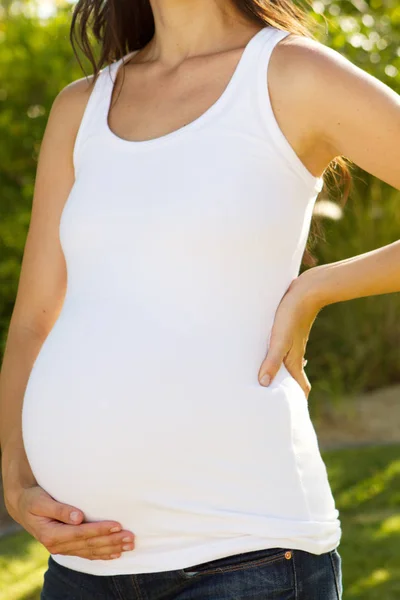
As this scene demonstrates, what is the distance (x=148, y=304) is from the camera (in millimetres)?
1680

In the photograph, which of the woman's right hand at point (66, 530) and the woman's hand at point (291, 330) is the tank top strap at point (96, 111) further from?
the woman's right hand at point (66, 530)

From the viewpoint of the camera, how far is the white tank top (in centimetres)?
161

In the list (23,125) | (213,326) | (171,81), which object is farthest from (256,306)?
(23,125)

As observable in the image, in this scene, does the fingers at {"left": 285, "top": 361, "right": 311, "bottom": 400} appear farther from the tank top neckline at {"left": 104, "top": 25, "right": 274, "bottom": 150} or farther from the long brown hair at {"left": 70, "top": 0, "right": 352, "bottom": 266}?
the tank top neckline at {"left": 104, "top": 25, "right": 274, "bottom": 150}

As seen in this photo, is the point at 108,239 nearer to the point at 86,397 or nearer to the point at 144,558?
the point at 86,397

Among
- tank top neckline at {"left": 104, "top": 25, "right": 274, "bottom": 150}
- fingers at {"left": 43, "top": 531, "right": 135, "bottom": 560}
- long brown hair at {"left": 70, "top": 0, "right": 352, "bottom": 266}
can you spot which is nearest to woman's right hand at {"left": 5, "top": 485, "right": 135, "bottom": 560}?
fingers at {"left": 43, "top": 531, "right": 135, "bottom": 560}

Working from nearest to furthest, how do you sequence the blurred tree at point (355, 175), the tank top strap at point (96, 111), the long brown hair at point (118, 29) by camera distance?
the tank top strap at point (96, 111)
the long brown hair at point (118, 29)
the blurred tree at point (355, 175)

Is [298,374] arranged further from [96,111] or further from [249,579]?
[96,111]

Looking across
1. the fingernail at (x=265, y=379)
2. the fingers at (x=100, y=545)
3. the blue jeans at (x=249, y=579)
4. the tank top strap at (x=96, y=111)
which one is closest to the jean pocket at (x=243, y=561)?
the blue jeans at (x=249, y=579)

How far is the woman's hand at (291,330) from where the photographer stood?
5.52ft

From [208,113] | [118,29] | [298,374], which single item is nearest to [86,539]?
[298,374]

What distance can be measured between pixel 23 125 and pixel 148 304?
3971 mm

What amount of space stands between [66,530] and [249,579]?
1.12 feet

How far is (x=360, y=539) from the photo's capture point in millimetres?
4387
